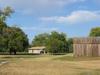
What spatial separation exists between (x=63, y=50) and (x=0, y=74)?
123042 mm

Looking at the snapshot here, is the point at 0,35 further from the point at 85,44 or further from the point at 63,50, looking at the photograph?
the point at 63,50

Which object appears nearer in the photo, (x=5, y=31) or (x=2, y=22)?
(x=2, y=22)

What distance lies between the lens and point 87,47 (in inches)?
2403

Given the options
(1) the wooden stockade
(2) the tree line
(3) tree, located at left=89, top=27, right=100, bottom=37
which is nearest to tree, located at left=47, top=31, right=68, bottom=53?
(2) the tree line

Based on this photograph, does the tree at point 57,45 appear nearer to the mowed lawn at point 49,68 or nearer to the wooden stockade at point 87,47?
the wooden stockade at point 87,47

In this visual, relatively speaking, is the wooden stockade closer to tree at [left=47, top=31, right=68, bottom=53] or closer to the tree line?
the tree line

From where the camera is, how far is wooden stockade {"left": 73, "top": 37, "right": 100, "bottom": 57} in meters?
60.4

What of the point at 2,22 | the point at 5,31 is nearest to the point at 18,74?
the point at 2,22

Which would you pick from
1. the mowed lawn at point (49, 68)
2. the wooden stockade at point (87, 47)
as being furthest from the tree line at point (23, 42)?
the mowed lawn at point (49, 68)

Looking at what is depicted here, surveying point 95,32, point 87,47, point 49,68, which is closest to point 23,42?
point 95,32

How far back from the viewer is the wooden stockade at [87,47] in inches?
2377

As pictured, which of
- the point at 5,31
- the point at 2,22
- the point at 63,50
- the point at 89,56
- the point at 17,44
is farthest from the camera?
the point at 63,50

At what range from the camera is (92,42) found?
6072 centimetres

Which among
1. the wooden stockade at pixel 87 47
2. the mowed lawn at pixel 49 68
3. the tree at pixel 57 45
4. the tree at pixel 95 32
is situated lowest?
the mowed lawn at pixel 49 68
